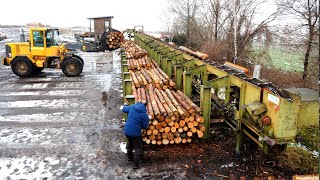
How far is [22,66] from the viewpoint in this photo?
1559cm

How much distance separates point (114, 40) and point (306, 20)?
1560cm

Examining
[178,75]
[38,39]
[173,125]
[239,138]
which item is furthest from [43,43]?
[239,138]

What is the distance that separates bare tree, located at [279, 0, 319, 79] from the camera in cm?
1617

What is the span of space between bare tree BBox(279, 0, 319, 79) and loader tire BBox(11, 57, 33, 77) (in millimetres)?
15410

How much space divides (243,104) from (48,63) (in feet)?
41.1

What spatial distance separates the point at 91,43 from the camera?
25.2 metres

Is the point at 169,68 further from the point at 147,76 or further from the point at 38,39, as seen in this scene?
the point at 38,39

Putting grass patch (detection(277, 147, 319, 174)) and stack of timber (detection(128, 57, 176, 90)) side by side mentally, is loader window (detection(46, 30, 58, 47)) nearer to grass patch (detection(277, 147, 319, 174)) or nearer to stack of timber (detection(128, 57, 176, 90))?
stack of timber (detection(128, 57, 176, 90))

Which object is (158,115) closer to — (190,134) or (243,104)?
(190,134)

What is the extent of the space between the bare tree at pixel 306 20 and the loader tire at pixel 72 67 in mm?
12849

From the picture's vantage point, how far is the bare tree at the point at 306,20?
53.1 feet

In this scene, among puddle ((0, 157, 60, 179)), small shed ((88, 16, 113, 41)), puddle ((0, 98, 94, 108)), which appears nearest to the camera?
puddle ((0, 157, 60, 179))

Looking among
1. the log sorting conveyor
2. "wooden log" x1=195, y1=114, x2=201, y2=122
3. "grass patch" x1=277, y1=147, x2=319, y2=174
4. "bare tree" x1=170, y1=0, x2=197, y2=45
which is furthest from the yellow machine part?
"bare tree" x1=170, y1=0, x2=197, y2=45

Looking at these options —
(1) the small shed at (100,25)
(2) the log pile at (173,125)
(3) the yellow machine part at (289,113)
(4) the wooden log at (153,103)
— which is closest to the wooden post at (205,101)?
(2) the log pile at (173,125)
